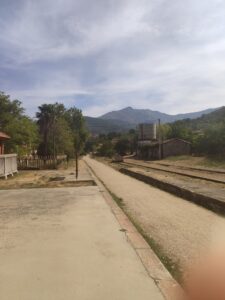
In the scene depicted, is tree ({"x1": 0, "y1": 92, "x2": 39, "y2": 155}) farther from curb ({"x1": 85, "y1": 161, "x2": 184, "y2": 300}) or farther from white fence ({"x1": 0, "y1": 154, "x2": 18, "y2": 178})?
curb ({"x1": 85, "y1": 161, "x2": 184, "y2": 300})

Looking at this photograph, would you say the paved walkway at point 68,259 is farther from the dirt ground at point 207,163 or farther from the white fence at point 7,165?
the dirt ground at point 207,163

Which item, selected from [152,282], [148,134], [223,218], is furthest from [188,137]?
[152,282]

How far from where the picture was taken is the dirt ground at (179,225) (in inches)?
286

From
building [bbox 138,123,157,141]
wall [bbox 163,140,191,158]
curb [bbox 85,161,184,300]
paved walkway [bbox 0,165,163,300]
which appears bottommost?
curb [bbox 85,161,184,300]

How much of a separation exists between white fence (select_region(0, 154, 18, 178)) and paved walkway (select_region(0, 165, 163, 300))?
1876cm

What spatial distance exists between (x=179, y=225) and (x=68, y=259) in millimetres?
4227

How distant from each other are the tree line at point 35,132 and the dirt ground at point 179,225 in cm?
1749

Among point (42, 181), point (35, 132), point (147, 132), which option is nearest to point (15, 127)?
point (35, 132)

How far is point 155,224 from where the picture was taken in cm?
1002

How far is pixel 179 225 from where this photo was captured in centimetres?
970

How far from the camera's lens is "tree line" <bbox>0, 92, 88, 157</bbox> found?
1874 inches

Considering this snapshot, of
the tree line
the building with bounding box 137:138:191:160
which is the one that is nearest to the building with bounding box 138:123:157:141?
the tree line

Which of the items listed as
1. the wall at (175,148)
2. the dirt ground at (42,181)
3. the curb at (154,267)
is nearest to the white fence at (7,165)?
the dirt ground at (42,181)

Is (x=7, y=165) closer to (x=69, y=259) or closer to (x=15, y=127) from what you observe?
(x=15, y=127)
